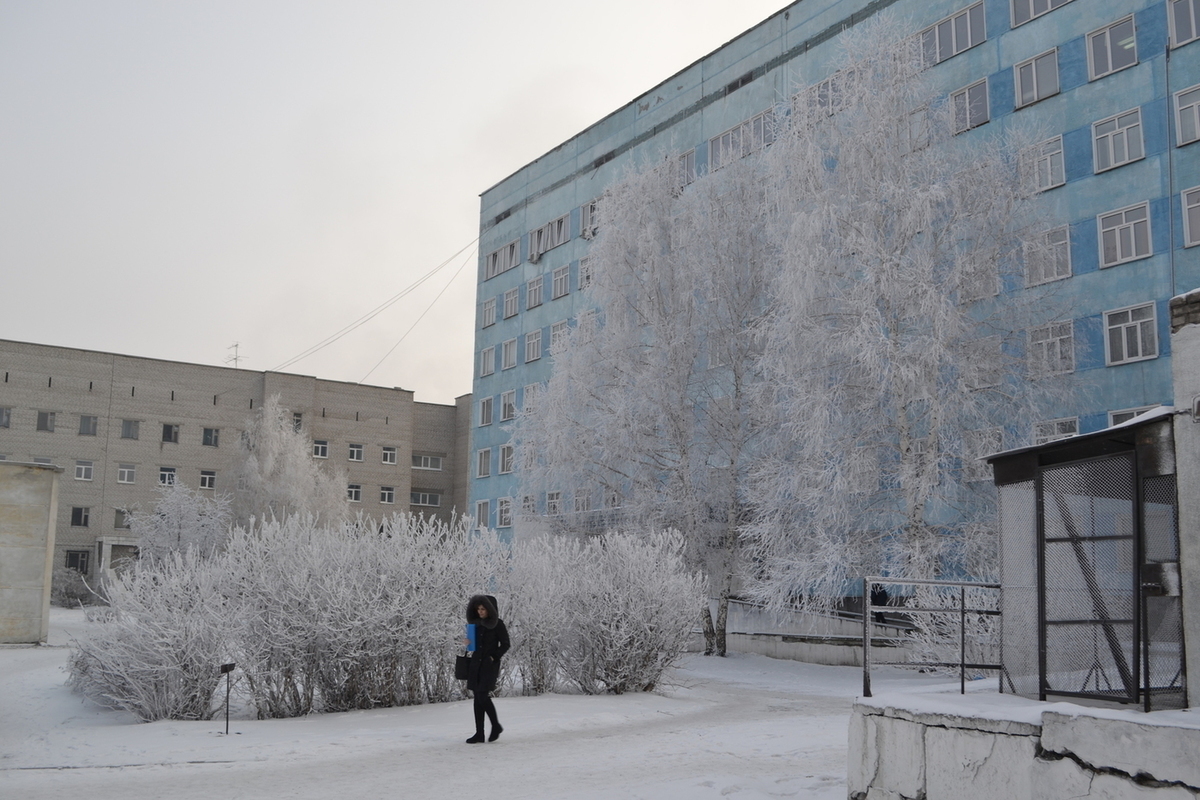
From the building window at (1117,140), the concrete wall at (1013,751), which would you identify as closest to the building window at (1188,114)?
the building window at (1117,140)

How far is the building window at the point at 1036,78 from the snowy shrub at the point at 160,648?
23.5 m

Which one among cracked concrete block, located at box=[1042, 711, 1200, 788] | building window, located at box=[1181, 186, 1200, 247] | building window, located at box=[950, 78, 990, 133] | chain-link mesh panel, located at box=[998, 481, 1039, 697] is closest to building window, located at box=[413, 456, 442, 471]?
building window, located at box=[950, 78, 990, 133]

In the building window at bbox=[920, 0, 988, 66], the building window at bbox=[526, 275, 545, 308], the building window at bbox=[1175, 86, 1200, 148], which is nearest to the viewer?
the building window at bbox=[1175, 86, 1200, 148]

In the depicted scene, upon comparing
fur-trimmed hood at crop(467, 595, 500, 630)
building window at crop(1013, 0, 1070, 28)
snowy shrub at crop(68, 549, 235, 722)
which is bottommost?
snowy shrub at crop(68, 549, 235, 722)

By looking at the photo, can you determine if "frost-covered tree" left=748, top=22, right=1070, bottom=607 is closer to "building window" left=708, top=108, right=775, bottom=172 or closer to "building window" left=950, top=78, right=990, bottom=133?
"building window" left=950, top=78, right=990, bottom=133

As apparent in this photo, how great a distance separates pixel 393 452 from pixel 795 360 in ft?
189

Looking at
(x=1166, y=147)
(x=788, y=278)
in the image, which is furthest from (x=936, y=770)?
(x=1166, y=147)

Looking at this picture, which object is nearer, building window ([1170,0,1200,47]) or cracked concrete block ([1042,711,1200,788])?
cracked concrete block ([1042,711,1200,788])

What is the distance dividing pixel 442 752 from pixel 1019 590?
6192 mm

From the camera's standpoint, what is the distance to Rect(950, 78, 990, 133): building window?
28.6 meters

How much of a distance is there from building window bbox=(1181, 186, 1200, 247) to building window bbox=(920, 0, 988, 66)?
307 inches

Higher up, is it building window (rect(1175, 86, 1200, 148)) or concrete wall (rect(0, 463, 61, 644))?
building window (rect(1175, 86, 1200, 148))

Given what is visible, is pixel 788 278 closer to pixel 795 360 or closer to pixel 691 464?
pixel 795 360

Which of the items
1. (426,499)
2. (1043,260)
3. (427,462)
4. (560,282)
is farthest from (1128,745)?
(427,462)
